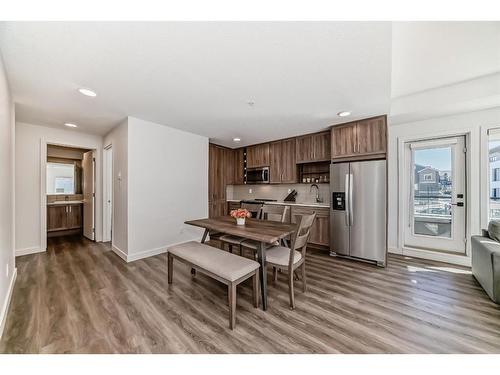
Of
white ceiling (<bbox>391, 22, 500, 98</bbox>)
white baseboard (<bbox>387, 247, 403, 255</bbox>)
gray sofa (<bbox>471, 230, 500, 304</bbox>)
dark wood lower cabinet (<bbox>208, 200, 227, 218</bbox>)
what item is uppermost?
white ceiling (<bbox>391, 22, 500, 98</bbox>)

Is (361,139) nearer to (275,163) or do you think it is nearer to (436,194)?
(436,194)

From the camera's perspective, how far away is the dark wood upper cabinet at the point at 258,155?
4867 mm

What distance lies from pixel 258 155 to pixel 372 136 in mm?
2550

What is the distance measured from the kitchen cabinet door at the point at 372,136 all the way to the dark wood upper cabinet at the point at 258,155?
6.93 feet

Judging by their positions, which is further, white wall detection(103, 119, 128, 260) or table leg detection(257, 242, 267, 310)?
white wall detection(103, 119, 128, 260)

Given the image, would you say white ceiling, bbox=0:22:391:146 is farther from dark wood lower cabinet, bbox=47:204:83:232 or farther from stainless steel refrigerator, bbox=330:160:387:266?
dark wood lower cabinet, bbox=47:204:83:232

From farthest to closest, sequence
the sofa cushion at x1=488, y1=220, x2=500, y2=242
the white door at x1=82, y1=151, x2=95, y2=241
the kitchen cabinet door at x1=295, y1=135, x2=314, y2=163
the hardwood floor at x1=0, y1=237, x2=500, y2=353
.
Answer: the white door at x1=82, y1=151, x2=95, y2=241, the kitchen cabinet door at x1=295, y1=135, x2=314, y2=163, the sofa cushion at x1=488, y1=220, x2=500, y2=242, the hardwood floor at x1=0, y1=237, x2=500, y2=353

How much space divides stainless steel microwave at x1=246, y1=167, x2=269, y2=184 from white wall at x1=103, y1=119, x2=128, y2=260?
112 inches

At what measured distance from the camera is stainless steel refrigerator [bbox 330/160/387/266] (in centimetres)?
303

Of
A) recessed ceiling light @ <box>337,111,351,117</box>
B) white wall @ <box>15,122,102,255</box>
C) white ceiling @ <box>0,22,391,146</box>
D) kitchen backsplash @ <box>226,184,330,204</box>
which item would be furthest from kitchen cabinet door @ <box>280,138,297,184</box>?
white wall @ <box>15,122,102,255</box>

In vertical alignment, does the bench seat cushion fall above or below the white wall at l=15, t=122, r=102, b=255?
below

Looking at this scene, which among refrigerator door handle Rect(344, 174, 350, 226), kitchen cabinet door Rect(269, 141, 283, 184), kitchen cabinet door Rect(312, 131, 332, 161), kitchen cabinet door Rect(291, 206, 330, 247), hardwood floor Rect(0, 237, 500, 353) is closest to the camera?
hardwood floor Rect(0, 237, 500, 353)

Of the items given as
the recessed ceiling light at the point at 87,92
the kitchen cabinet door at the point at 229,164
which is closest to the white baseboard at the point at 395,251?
the kitchen cabinet door at the point at 229,164

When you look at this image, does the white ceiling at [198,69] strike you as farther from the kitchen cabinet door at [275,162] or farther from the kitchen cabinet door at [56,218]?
the kitchen cabinet door at [56,218]
